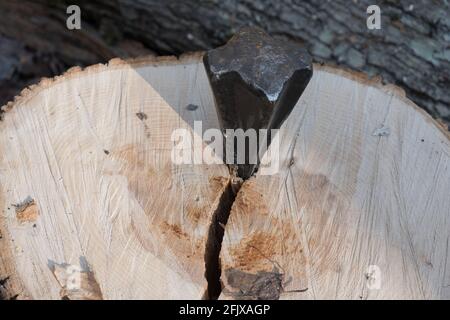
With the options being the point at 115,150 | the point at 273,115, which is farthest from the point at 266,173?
the point at 115,150

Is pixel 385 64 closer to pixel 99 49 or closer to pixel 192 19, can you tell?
pixel 192 19

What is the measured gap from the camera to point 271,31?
238 cm

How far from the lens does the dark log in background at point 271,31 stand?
7.38 feet

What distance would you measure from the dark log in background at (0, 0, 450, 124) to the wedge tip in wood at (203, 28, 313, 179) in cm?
83

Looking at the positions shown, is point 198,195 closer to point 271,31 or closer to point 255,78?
point 255,78

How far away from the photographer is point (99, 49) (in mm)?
2695

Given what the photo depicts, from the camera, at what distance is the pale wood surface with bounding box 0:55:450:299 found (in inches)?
57.0

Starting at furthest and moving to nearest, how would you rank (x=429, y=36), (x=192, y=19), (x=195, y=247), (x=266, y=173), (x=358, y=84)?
(x=192, y=19), (x=429, y=36), (x=358, y=84), (x=266, y=173), (x=195, y=247)

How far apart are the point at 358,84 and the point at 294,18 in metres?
0.67

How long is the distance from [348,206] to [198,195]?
1.20 ft

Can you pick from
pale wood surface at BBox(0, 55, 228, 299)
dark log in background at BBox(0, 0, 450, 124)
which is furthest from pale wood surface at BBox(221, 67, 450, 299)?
dark log in background at BBox(0, 0, 450, 124)
